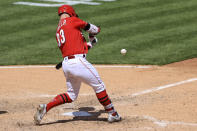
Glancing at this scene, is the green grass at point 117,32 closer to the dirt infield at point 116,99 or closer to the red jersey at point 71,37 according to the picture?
the dirt infield at point 116,99

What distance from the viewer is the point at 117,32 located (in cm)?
1655

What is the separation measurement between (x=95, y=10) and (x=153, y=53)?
6.43 meters

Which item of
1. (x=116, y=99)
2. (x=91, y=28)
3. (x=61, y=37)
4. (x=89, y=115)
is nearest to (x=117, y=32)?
(x=116, y=99)

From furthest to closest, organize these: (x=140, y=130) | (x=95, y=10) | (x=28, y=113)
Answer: (x=95, y=10), (x=28, y=113), (x=140, y=130)

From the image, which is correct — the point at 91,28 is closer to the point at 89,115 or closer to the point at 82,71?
the point at 82,71

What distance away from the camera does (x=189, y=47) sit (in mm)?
14586

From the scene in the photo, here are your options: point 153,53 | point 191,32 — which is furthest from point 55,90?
point 191,32

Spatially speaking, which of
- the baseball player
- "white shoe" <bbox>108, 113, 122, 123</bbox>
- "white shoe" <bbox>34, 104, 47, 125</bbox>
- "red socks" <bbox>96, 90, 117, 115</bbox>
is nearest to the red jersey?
the baseball player

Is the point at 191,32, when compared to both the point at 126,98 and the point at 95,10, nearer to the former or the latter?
the point at 95,10

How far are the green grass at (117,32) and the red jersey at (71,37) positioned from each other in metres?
5.31

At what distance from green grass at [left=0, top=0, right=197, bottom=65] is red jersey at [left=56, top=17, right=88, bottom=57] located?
5314mm

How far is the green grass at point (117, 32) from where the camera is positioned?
1381cm

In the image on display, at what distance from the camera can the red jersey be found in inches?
309

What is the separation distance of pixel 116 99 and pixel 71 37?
2.32 m
